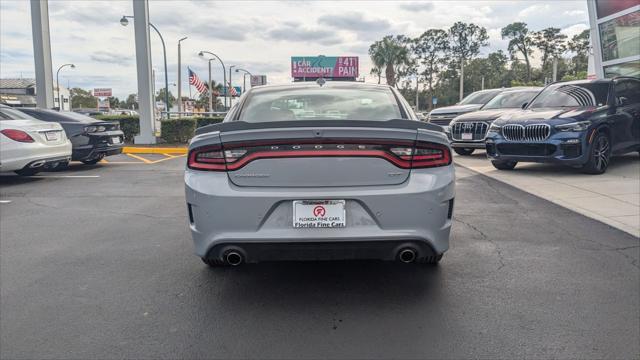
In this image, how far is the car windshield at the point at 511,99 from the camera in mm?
13531

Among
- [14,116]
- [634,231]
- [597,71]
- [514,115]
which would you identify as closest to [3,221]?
[14,116]

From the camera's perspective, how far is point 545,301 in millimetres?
3561

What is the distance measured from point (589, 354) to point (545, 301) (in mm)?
769

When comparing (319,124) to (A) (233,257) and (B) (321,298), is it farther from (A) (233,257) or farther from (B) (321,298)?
(B) (321,298)

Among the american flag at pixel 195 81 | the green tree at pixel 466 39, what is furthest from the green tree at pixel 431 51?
the american flag at pixel 195 81

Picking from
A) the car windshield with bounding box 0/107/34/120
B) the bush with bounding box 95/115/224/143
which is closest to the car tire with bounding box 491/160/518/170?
the car windshield with bounding box 0/107/34/120

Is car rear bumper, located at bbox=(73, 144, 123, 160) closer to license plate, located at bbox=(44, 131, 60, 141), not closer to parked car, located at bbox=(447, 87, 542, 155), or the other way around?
license plate, located at bbox=(44, 131, 60, 141)

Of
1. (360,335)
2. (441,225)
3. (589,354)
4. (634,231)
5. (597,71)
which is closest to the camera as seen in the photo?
(589,354)

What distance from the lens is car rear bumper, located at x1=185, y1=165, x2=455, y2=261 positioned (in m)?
3.20

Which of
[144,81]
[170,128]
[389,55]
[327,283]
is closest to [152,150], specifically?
[170,128]

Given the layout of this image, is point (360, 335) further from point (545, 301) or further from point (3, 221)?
point (3, 221)

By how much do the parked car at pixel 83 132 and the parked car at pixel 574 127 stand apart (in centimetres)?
816

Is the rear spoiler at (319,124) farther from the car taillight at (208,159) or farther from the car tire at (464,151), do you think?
the car tire at (464,151)

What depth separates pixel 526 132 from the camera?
938 centimetres
